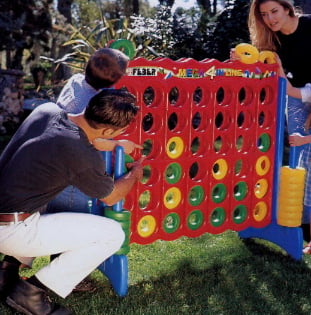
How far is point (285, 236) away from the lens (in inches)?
144

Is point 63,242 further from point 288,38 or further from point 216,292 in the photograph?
point 288,38

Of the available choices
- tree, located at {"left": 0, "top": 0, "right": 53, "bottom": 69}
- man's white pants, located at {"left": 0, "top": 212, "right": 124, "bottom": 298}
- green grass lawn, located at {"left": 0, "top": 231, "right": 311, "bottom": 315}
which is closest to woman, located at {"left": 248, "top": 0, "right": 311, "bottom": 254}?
green grass lawn, located at {"left": 0, "top": 231, "right": 311, "bottom": 315}

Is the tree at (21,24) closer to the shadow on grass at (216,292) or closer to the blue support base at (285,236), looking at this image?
the blue support base at (285,236)

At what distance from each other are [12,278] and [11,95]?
21.5ft

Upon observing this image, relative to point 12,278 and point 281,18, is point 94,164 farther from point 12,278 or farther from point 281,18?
point 281,18

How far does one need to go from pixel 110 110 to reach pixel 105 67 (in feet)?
1.32

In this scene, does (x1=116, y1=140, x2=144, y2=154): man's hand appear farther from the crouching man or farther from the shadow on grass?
the shadow on grass

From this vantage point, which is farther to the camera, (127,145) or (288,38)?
(288,38)

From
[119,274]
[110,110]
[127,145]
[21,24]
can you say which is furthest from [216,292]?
[21,24]

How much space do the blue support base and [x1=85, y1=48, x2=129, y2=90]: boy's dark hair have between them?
1.67 m

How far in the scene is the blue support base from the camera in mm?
3602

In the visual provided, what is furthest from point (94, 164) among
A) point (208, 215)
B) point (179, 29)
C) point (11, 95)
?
point (179, 29)

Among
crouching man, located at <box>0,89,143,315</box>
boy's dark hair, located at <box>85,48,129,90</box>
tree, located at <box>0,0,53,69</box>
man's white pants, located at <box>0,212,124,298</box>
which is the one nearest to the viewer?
crouching man, located at <box>0,89,143,315</box>

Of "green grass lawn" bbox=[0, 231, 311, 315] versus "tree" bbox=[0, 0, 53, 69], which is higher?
"tree" bbox=[0, 0, 53, 69]
